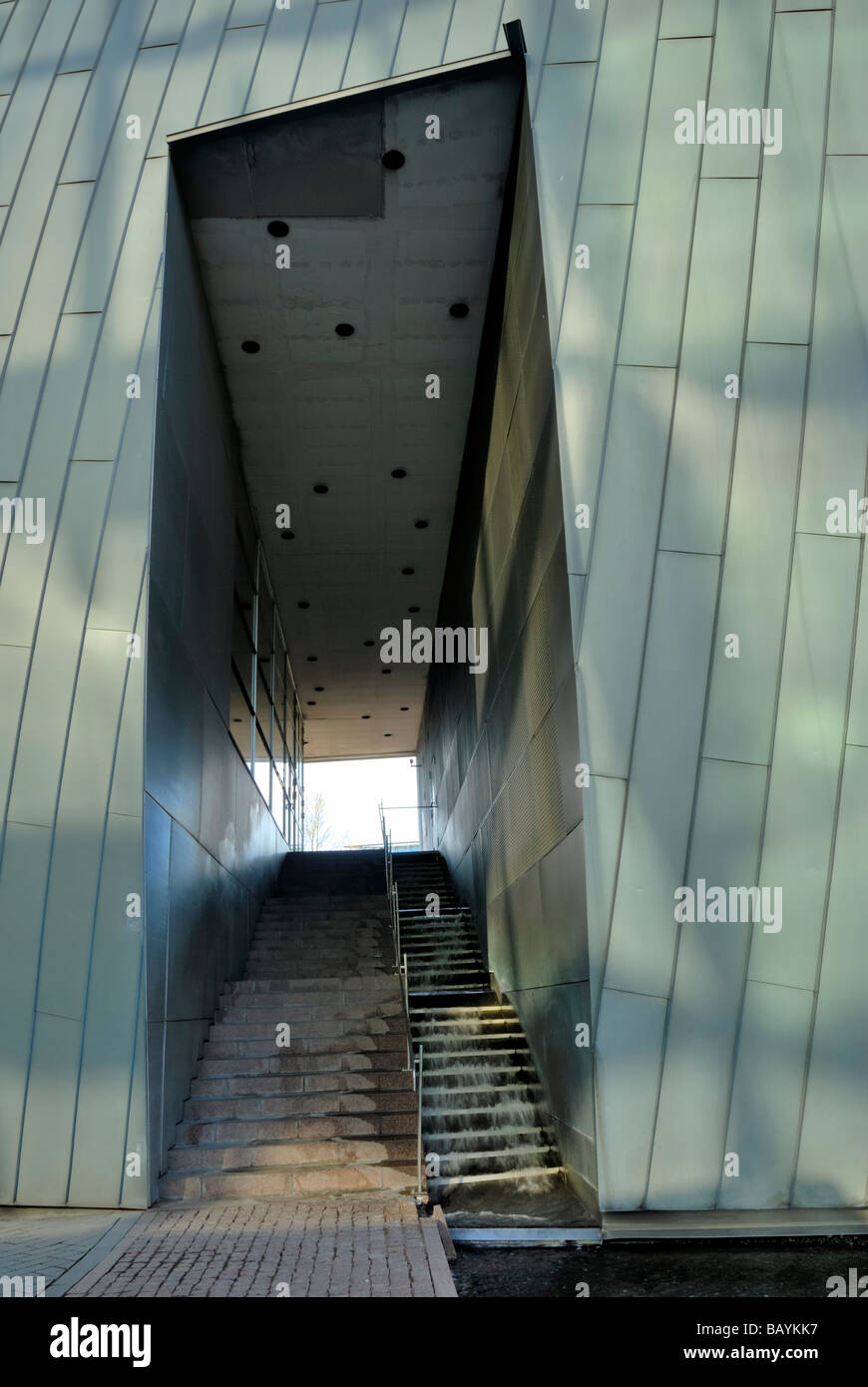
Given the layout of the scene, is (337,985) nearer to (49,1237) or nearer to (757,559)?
(49,1237)

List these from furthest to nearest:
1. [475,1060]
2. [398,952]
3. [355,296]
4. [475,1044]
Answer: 1. [398,952]
2. [355,296]
3. [475,1044]
4. [475,1060]

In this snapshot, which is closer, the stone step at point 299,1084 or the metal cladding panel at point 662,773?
the metal cladding panel at point 662,773

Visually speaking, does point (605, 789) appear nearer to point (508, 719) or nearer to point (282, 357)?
point (508, 719)

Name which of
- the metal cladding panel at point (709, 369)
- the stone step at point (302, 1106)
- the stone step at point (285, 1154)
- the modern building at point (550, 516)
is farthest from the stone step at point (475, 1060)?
the metal cladding panel at point (709, 369)

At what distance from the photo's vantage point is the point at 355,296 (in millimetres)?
10961

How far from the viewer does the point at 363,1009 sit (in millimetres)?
10422

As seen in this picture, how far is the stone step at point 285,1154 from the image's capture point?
8016 mm

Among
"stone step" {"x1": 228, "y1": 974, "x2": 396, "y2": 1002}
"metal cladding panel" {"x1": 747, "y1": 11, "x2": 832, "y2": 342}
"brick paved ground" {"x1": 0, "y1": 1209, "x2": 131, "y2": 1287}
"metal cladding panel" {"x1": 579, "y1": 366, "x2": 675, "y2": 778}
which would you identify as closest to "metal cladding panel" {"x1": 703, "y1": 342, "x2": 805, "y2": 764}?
"metal cladding panel" {"x1": 747, "y1": 11, "x2": 832, "y2": 342}

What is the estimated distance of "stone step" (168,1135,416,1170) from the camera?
26.3 feet

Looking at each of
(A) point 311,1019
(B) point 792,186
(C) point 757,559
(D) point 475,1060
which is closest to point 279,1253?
(D) point 475,1060

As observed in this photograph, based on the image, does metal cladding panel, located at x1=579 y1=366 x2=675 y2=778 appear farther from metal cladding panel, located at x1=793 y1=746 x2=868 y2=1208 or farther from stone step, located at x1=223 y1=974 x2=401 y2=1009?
stone step, located at x1=223 y1=974 x2=401 y2=1009

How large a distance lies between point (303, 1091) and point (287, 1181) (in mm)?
1322

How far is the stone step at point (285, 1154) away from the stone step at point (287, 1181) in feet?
0.42

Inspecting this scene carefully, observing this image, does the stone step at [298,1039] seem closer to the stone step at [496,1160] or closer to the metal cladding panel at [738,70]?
the stone step at [496,1160]
